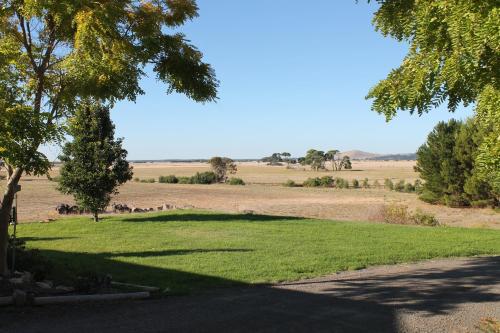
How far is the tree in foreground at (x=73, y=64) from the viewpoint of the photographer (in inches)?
333

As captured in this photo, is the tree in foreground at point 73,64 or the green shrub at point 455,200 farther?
the green shrub at point 455,200

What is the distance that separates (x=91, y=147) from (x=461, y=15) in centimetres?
2348

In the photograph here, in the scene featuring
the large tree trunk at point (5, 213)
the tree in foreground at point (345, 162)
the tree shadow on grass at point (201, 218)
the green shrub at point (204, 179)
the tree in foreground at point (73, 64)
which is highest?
the tree in foreground at point (345, 162)

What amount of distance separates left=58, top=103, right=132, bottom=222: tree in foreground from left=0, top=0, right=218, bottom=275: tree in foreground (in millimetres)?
14310

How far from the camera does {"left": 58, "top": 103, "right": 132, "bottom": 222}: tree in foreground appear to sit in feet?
82.4

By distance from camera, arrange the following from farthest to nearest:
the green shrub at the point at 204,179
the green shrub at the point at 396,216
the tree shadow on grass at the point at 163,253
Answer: the green shrub at the point at 204,179, the green shrub at the point at 396,216, the tree shadow on grass at the point at 163,253

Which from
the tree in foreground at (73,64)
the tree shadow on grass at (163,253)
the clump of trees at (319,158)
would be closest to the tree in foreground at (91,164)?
the tree shadow on grass at (163,253)

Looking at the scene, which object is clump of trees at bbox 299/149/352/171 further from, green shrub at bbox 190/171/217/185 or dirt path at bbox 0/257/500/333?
dirt path at bbox 0/257/500/333

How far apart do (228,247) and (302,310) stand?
26.9ft

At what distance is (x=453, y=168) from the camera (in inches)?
1598

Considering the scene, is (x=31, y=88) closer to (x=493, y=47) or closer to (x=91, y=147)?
(x=493, y=47)

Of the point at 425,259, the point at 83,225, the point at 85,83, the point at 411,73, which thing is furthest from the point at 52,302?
the point at 83,225

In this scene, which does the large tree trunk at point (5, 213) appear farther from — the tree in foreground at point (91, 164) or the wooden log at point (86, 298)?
the tree in foreground at point (91, 164)

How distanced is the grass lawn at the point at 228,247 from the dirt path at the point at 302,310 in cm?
127
